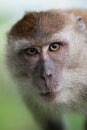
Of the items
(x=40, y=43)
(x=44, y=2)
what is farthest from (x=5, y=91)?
(x=44, y=2)

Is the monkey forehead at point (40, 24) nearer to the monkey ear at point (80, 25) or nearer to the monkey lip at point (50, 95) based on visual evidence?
the monkey ear at point (80, 25)

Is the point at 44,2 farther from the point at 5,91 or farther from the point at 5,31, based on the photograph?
the point at 5,91

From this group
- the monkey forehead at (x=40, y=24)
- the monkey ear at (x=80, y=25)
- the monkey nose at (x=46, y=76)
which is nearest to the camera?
the monkey nose at (x=46, y=76)

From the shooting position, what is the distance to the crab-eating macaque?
2777 mm

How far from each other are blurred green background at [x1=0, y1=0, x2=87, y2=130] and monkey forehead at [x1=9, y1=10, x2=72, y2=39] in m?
0.10

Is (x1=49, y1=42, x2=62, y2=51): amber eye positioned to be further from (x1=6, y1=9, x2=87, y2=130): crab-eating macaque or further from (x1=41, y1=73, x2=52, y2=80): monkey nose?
(x1=41, y1=73, x2=52, y2=80): monkey nose

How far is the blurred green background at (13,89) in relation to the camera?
9.32 feet

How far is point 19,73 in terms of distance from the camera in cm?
304

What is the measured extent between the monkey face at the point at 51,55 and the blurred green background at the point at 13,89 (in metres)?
0.10

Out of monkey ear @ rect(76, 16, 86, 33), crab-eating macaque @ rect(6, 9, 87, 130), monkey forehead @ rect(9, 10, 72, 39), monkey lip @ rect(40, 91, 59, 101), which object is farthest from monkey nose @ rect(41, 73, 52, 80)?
monkey ear @ rect(76, 16, 86, 33)

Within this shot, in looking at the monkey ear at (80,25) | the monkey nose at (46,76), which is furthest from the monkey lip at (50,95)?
the monkey ear at (80,25)

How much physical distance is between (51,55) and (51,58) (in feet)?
0.07

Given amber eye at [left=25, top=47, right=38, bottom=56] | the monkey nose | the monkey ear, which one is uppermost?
the monkey ear

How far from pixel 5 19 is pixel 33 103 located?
672mm
